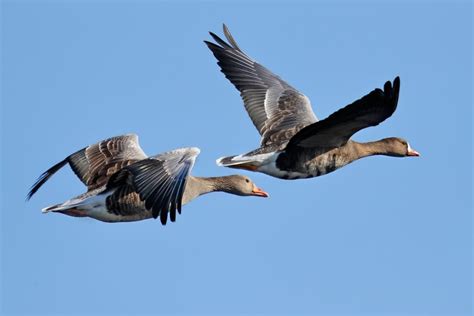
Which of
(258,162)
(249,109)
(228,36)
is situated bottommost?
(258,162)

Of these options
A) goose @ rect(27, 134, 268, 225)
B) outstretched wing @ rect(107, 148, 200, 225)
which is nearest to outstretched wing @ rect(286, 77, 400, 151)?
goose @ rect(27, 134, 268, 225)

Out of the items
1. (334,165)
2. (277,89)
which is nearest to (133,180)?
(334,165)

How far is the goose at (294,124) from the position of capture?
1814 cm

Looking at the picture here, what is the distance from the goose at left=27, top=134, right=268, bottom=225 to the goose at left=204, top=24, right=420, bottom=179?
794 millimetres

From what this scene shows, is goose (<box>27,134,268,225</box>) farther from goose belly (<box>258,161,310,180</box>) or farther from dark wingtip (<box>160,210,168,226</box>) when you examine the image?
goose belly (<box>258,161,310,180</box>)

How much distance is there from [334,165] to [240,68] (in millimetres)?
3820

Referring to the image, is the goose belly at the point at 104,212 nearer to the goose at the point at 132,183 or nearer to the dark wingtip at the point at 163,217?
the goose at the point at 132,183

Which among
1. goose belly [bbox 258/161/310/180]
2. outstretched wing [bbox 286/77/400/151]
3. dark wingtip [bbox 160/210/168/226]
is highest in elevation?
outstretched wing [bbox 286/77/400/151]

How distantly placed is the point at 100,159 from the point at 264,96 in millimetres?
3681

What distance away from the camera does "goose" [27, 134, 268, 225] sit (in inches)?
699

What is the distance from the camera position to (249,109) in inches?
870

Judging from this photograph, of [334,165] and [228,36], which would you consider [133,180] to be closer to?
[334,165]

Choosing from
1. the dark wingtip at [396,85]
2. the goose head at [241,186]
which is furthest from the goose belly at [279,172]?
the dark wingtip at [396,85]

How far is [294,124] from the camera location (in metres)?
21.2
